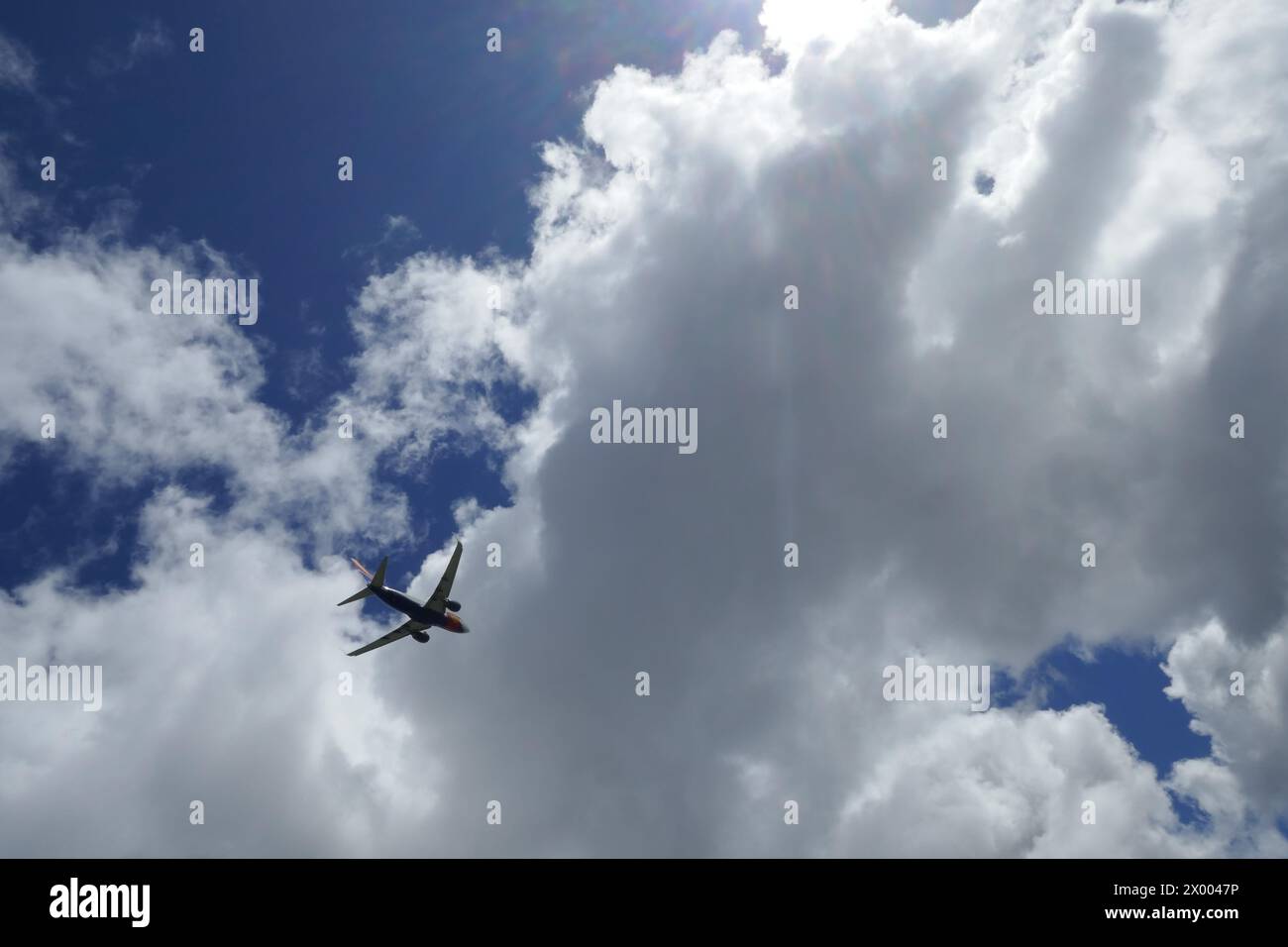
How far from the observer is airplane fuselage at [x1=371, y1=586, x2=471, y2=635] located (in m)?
81.8

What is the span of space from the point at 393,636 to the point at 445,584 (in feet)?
42.9

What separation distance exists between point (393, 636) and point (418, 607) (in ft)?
Result: 41.2

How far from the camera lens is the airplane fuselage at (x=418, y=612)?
268ft

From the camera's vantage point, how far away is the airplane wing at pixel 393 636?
9234 cm

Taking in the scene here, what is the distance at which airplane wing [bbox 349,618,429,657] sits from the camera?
9234 cm

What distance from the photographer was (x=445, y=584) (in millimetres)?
87500

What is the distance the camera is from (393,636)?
9350 cm

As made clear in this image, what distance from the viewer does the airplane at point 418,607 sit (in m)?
81.4

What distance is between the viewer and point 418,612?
278 ft

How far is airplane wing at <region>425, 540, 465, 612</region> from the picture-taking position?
282 feet
